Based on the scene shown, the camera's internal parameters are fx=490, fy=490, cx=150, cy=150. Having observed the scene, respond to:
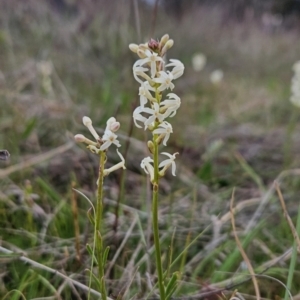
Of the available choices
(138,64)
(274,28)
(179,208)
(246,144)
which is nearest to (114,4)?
(274,28)

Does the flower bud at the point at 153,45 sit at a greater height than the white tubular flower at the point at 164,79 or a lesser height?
greater

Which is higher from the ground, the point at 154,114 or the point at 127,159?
the point at 127,159

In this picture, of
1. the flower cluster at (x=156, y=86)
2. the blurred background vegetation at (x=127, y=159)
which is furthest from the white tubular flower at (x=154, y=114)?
the blurred background vegetation at (x=127, y=159)

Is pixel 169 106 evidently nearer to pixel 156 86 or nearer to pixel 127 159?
pixel 156 86

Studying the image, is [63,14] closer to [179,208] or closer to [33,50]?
[33,50]

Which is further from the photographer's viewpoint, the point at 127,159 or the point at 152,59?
the point at 127,159

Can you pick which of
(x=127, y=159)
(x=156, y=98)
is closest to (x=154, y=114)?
(x=156, y=98)

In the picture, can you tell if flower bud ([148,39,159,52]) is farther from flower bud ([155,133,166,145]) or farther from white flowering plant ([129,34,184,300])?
flower bud ([155,133,166,145])

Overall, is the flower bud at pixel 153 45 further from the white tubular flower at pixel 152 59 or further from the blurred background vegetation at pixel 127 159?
the blurred background vegetation at pixel 127 159
